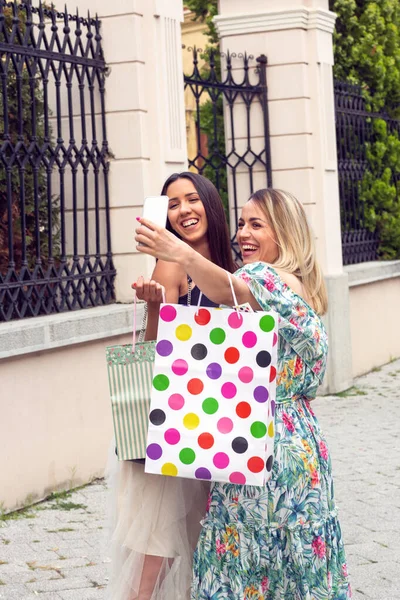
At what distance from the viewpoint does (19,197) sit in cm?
703

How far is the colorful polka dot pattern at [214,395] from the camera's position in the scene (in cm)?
317

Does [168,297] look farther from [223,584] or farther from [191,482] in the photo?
[223,584]

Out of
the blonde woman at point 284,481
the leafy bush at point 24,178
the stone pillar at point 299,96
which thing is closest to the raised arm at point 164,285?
the blonde woman at point 284,481

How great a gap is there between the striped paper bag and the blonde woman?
346mm

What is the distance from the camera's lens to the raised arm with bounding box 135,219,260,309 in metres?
3.04

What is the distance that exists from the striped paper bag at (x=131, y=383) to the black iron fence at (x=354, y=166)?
8.56 meters

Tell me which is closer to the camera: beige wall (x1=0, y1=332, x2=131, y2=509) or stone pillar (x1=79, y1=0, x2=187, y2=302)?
beige wall (x1=0, y1=332, x2=131, y2=509)

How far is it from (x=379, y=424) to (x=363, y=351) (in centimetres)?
281

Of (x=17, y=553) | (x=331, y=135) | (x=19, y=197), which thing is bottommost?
(x=17, y=553)

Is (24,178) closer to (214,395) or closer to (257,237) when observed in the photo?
(257,237)

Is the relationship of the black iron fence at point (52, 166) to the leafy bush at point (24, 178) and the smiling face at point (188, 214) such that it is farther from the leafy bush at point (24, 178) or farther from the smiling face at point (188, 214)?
the smiling face at point (188, 214)

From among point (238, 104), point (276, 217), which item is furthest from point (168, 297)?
point (238, 104)

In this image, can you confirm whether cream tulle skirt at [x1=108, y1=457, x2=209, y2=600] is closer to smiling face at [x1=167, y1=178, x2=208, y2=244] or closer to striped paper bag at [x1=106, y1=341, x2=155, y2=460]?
striped paper bag at [x1=106, y1=341, x2=155, y2=460]

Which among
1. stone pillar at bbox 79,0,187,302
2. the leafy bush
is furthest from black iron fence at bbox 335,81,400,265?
the leafy bush
